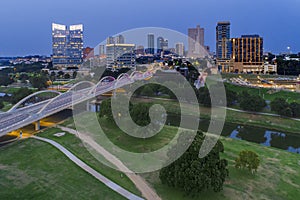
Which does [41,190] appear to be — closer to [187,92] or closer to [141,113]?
[141,113]

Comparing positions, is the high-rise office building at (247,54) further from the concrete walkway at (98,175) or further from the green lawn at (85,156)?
the concrete walkway at (98,175)

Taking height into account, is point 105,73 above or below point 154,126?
above

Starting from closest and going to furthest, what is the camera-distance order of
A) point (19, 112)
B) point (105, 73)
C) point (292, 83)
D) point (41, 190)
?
point (41, 190) → point (19, 112) → point (292, 83) → point (105, 73)

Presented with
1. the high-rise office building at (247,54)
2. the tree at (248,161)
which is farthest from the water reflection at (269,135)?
the high-rise office building at (247,54)

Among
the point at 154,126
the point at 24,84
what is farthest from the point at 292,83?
the point at 24,84

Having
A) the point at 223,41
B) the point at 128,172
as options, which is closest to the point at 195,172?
the point at 128,172

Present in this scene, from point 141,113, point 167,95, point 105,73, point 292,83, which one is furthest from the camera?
point 105,73

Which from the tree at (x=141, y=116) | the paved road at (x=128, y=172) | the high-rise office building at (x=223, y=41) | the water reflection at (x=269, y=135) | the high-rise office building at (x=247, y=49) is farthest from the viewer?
the high-rise office building at (x=223, y=41)
